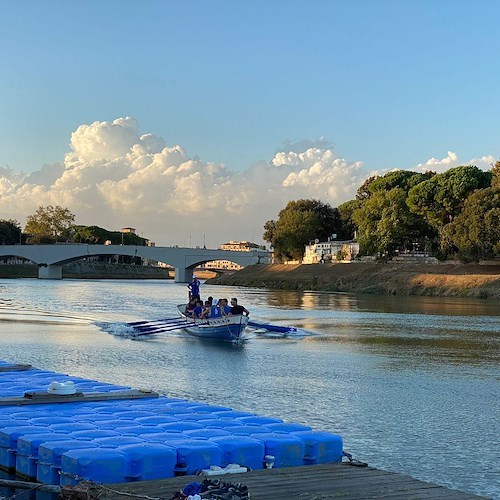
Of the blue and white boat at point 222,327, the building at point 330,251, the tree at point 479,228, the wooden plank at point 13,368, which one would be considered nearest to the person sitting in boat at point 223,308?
the blue and white boat at point 222,327

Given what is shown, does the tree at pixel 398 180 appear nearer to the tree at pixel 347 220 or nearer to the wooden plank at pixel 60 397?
the tree at pixel 347 220

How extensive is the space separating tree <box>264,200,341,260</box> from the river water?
335 ft

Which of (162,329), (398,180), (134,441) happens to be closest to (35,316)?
(162,329)

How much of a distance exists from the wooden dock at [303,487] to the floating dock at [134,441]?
40 cm

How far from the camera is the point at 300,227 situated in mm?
157375

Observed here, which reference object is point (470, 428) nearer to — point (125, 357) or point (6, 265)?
point (125, 357)

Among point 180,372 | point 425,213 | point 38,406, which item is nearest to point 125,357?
point 180,372

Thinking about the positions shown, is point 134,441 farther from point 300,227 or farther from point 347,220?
point 347,220

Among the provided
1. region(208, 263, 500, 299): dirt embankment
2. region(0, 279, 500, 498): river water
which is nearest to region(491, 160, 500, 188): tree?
region(208, 263, 500, 299): dirt embankment

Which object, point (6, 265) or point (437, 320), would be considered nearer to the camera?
point (437, 320)

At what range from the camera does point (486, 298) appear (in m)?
92.5

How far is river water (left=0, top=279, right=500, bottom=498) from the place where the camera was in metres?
16.8

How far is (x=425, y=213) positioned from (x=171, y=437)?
112m

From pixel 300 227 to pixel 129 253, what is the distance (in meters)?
33.9
